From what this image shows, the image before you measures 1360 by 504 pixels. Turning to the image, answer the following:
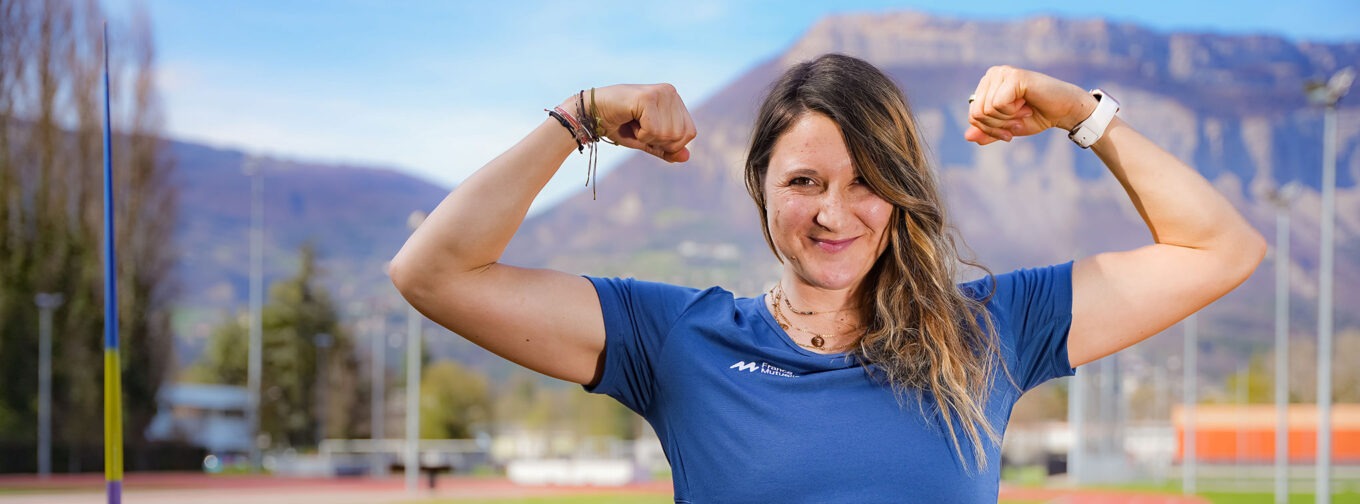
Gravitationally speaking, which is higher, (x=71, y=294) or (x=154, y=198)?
(x=154, y=198)

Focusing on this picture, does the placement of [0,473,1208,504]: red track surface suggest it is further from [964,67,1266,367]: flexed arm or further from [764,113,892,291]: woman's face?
[764,113,892,291]: woman's face

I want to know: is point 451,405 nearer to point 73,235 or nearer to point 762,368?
point 73,235

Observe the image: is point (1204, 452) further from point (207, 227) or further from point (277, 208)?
point (277, 208)

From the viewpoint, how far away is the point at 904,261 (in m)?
2.16

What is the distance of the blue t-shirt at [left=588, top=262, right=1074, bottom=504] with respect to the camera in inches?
77.0

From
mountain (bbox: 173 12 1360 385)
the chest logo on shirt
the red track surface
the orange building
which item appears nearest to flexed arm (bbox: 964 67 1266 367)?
the chest logo on shirt

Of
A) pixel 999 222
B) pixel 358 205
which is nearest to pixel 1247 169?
pixel 999 222

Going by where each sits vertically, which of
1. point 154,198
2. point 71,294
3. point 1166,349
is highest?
point 154,198

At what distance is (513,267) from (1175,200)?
3.44ft

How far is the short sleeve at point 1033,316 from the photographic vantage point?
2.18 meters

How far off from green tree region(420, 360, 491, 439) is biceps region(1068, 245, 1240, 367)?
226 ft

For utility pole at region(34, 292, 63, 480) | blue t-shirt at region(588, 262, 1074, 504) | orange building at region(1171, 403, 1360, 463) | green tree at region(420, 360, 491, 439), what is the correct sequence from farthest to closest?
green tree at region(420, 360, 491, 439) < orange building at region(1171, 403, 1360, 463) < utility pole at region(34, 292, 63, 480) < blue t-shirt at region(588, 262, 1074, 504)

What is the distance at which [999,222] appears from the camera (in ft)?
581

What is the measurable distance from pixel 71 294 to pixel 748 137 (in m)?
43.6
